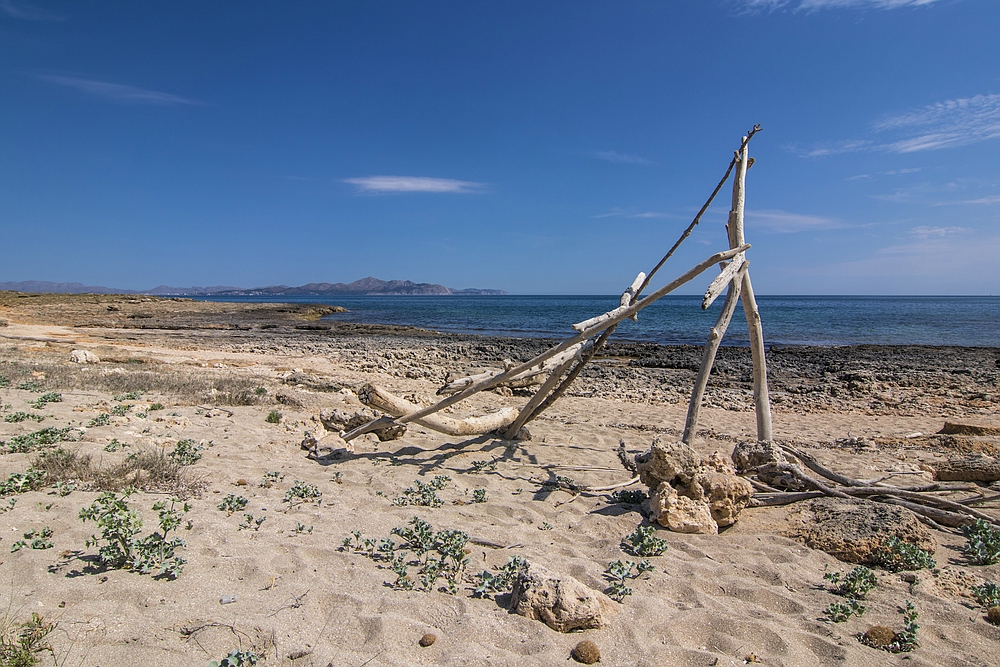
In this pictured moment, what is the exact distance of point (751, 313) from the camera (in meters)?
5.64

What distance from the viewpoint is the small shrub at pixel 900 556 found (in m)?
3.56

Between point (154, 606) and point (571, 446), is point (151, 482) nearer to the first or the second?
point (154, 606)

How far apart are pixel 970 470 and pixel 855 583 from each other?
3534mm

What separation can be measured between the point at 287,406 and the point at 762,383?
6621mm

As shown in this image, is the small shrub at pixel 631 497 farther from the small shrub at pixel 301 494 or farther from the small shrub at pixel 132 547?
the small shrub at pixel 132 547

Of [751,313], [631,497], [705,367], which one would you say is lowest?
[631,497]

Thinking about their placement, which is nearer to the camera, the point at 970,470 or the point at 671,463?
the point at 671,463

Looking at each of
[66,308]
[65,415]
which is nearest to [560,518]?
[65,415]

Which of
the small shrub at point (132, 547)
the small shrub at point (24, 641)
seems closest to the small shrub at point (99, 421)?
the small shrub at point (132, 547)

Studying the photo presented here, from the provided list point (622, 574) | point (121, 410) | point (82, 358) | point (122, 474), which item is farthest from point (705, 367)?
point (82, 358)

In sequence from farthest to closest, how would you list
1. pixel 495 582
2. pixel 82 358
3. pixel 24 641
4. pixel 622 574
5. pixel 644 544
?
pixel 82 358 → pixel 644 544 → pixel 622 574 → pixel 495 582 → pixel 24 641

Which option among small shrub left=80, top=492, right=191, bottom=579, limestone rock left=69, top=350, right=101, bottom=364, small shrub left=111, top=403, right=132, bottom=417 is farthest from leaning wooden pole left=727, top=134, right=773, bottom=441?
limestone rock left=69, top=350, right=101, bottom=364

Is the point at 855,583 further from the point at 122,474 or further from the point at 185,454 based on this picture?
the point at 185,454

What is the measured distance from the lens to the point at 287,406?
8055mm
